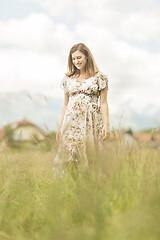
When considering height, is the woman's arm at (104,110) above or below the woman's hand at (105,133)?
above

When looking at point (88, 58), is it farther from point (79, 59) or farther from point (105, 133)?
point (105, 133)

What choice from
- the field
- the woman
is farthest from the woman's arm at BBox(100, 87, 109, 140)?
the field

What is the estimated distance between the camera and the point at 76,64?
306cm

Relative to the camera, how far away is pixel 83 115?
2918 mm

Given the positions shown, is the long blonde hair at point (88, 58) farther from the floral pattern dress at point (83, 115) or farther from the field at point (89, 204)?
the field at point (89, 204)

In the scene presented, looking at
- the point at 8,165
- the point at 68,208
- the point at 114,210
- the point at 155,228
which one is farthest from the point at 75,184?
the point at 8,165

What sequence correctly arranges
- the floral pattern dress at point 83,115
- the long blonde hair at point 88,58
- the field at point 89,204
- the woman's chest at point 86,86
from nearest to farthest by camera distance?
the field at point 89,204 < the floral pattern dress at point 83,115 < the woman's chest at point 86,86 < the long blonde hair at point 88,58

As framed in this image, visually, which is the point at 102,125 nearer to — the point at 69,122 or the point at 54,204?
the point at 69,122

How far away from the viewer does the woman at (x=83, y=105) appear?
2858 millimetres

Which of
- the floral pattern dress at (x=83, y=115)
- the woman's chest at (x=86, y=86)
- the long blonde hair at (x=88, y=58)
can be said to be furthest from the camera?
the long blonde hair at (x=88, y=58)

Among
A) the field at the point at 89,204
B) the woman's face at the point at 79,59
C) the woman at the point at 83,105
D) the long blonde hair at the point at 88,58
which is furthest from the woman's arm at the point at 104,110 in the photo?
the field at the point at 89,204

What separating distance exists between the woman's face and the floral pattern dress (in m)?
0.16

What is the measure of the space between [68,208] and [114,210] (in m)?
0.26

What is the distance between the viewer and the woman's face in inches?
120
